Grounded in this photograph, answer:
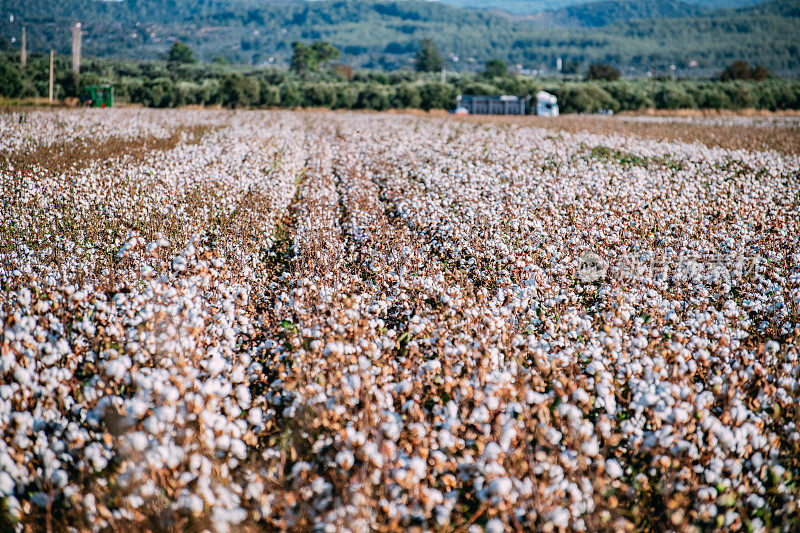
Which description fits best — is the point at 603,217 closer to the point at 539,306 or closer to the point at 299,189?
the point at 539,306

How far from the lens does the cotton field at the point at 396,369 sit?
128 inches

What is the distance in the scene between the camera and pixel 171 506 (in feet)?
9.84

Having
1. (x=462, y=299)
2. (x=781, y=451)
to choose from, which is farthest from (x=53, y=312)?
(x=781, y=451)

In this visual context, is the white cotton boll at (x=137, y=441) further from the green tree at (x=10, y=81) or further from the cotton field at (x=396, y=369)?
the green tree at (x=10, y=81)

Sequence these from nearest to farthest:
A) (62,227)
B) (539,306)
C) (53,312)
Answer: (53,312) < (539,306) < (62,227)

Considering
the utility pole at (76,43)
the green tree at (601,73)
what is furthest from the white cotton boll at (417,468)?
the green tree at (601,73)

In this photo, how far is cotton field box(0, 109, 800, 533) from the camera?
10.7ft

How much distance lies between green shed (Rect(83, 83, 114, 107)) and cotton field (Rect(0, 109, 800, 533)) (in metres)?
37.5

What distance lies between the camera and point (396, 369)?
4.65 meters

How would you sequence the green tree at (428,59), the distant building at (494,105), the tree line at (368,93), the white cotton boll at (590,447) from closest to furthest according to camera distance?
the white cotton boll at (590,447)
the tree line at (368,93)
the distant building at (494,105)
the green tree at (428,59)

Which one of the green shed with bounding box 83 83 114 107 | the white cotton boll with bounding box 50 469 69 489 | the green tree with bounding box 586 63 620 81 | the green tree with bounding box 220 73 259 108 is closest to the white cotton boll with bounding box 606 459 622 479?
the white cotton boll with bounding box 50 469 69 489

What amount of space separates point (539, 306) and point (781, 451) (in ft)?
8.95

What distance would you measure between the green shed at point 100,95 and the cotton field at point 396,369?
37.5 metres

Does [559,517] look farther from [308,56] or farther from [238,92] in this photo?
[308,56]
